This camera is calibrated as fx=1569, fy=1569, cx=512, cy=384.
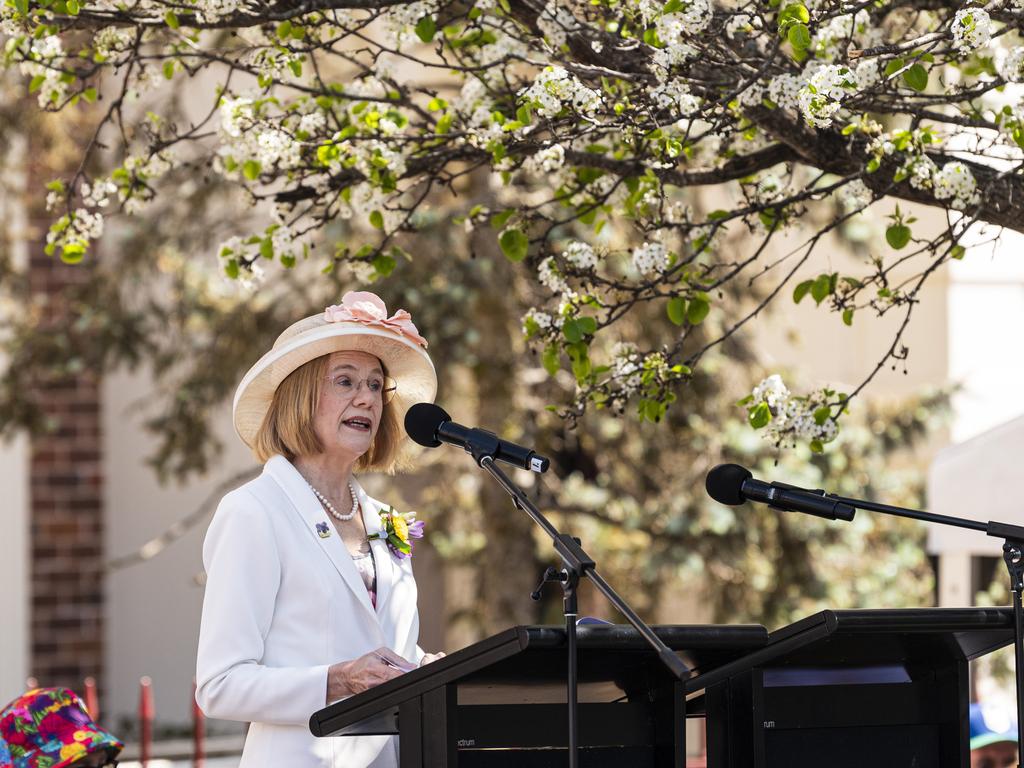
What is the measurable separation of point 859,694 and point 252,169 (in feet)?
8.00

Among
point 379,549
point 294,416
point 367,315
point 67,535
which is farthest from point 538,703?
point 67,535

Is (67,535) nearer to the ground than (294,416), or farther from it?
farther from it

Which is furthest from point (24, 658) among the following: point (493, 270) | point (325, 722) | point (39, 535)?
point (325, 722)

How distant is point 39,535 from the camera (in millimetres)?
13281

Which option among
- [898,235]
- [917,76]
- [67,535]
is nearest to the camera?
[917,76]

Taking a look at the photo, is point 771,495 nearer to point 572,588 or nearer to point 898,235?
point 572,588

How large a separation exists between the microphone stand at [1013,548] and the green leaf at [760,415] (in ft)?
3.10

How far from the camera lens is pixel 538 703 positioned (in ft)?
9.19

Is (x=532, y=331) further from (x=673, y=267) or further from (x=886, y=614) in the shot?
(x=886, y=614)

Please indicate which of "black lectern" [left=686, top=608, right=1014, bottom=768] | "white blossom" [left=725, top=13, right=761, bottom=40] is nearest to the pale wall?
"white blossom" [left=725, top=13, right=761, bottom=40]

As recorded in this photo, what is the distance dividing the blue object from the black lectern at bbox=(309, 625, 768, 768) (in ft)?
12.0

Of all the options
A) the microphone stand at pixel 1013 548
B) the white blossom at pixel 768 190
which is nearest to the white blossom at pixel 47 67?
the white blossom at pixel 768 190

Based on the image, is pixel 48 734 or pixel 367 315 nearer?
pixel 367 315

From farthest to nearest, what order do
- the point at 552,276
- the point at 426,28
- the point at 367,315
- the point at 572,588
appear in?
the point at 552,276, the point at 426,28, the point at 367,315, the point at 572,588
